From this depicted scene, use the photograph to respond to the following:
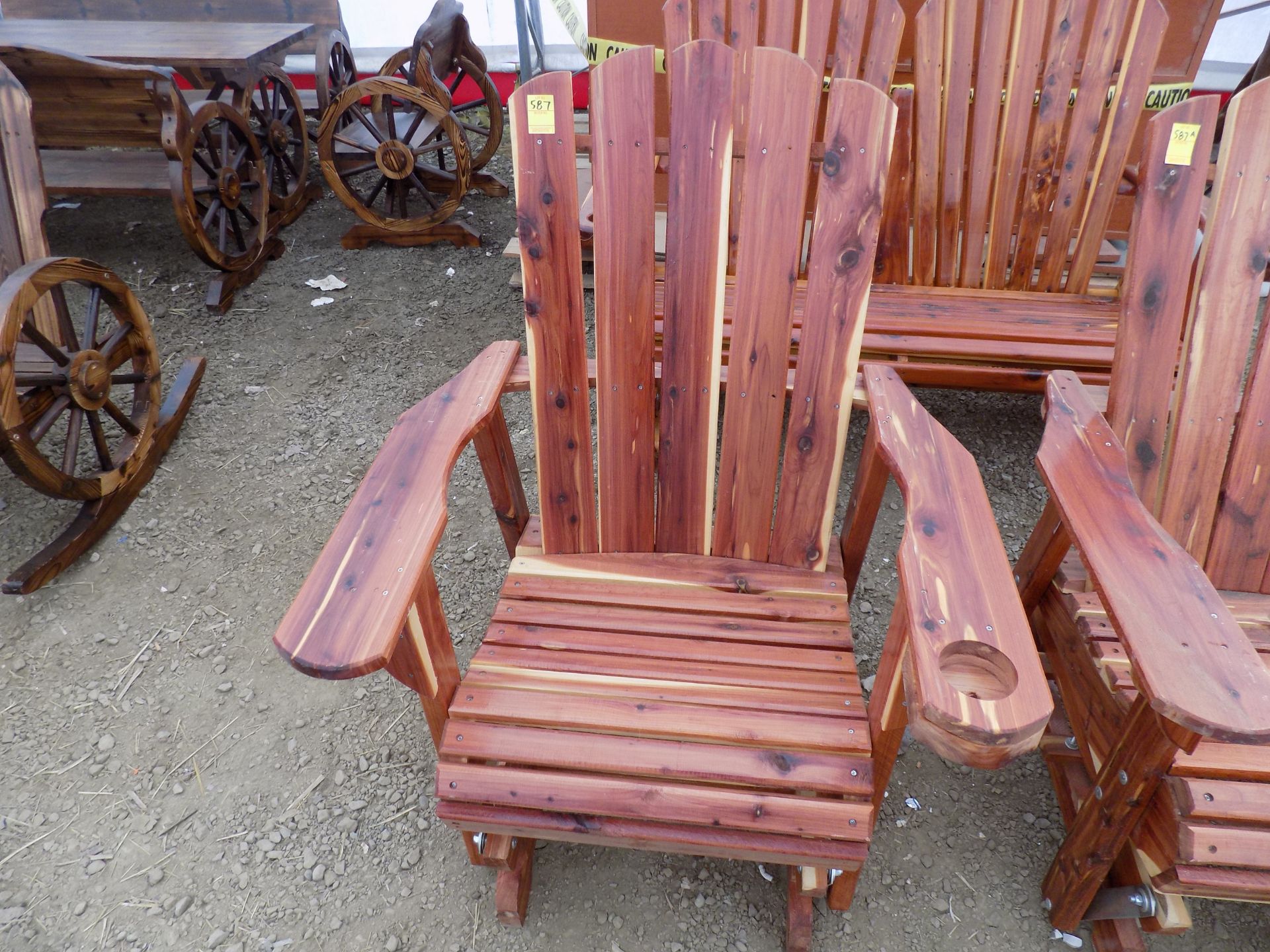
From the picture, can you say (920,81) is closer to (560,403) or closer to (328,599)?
(560,403)

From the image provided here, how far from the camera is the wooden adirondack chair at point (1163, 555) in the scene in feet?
3.31

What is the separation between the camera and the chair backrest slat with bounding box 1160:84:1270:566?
4.37 feet

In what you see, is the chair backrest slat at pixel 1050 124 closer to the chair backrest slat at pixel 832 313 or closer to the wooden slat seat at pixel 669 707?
the chair backrest slat at pixel 832 313

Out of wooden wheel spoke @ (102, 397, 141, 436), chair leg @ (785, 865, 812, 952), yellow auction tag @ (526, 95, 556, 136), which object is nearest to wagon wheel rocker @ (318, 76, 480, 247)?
wooden wheel spoke @ (102, 397, 141, 436)

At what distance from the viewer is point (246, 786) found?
1640 mm

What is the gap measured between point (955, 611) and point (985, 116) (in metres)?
1.74

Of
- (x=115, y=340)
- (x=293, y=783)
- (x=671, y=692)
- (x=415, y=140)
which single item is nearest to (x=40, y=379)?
(x=115, y=340)

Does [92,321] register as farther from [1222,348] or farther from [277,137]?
[1222,348]

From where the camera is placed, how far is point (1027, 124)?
2029 mm

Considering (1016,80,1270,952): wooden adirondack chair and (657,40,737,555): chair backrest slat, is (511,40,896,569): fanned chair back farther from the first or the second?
(1016,80,1270,952): wooden adirondack chair

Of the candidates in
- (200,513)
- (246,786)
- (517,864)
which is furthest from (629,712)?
(200,513)

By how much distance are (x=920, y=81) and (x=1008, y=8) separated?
266 millimetres

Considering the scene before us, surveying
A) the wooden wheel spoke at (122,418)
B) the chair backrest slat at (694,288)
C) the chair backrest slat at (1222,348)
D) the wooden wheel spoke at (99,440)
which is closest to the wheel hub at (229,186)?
the wooden wheel spoke at (122,418)

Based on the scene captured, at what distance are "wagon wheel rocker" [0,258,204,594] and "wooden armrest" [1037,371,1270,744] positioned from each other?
7.28ft
